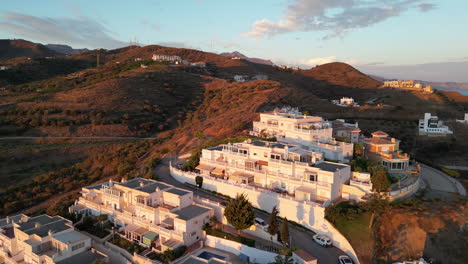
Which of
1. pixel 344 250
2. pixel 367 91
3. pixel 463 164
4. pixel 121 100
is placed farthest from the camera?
pixel 367 91

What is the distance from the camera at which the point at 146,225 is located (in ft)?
77.3

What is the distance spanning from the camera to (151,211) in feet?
77.8

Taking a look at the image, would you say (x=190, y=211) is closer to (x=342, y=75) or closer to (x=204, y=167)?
(x=204, y=167)

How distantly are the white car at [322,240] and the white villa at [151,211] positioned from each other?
8106mm

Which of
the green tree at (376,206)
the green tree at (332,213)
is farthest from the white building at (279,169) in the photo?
the green tree at (376,206)

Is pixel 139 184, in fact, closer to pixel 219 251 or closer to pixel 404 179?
pixel 219 251

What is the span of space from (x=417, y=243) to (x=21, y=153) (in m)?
56.4

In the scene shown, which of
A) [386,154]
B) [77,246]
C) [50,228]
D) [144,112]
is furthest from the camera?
[144,112]

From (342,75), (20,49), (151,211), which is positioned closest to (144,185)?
(151,211)

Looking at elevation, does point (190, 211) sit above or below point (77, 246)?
above

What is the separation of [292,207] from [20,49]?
678 ft

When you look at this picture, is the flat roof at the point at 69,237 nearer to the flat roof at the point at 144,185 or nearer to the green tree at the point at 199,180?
the flat roof at the point at 144,185

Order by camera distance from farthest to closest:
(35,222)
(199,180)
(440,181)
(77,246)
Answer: (440,181) < (199,180) < (35,222) < (77,246)

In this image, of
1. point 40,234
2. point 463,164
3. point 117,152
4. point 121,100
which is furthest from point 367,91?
point 40,234
